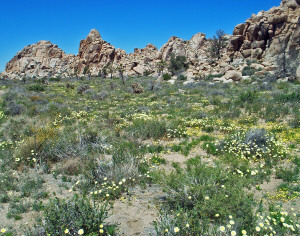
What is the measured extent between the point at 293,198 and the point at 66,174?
5372 mm

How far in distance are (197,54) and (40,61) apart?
69461 mm

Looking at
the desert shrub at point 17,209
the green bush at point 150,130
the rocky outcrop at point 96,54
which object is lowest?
the desert shrub at point 17,209

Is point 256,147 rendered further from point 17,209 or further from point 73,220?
point 17,209

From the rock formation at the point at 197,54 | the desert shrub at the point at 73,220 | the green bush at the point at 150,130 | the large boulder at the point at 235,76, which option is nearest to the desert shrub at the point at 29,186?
the desert shrub at the point at 73,220

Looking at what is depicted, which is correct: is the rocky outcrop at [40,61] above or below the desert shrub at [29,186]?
above

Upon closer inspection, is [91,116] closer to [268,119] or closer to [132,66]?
[268,119]

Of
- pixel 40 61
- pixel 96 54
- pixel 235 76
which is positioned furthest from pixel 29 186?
pixel 40 61

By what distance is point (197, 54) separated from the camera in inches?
2982

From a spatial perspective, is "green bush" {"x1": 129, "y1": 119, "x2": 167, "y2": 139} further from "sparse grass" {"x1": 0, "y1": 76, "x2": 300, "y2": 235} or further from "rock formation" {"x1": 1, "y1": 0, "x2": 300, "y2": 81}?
"rock formation" {"x1": 1, "y1": 0, "x2": 300, "y2": 81}

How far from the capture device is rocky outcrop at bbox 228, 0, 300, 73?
3725 centimetres

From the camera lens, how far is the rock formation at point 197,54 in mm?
37125

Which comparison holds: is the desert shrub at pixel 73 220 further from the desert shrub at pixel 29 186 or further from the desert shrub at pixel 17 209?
the desert shrub at pixel 29 186

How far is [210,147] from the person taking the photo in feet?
22.9

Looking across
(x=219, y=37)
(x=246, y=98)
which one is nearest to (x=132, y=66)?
(x=219, y=37)
